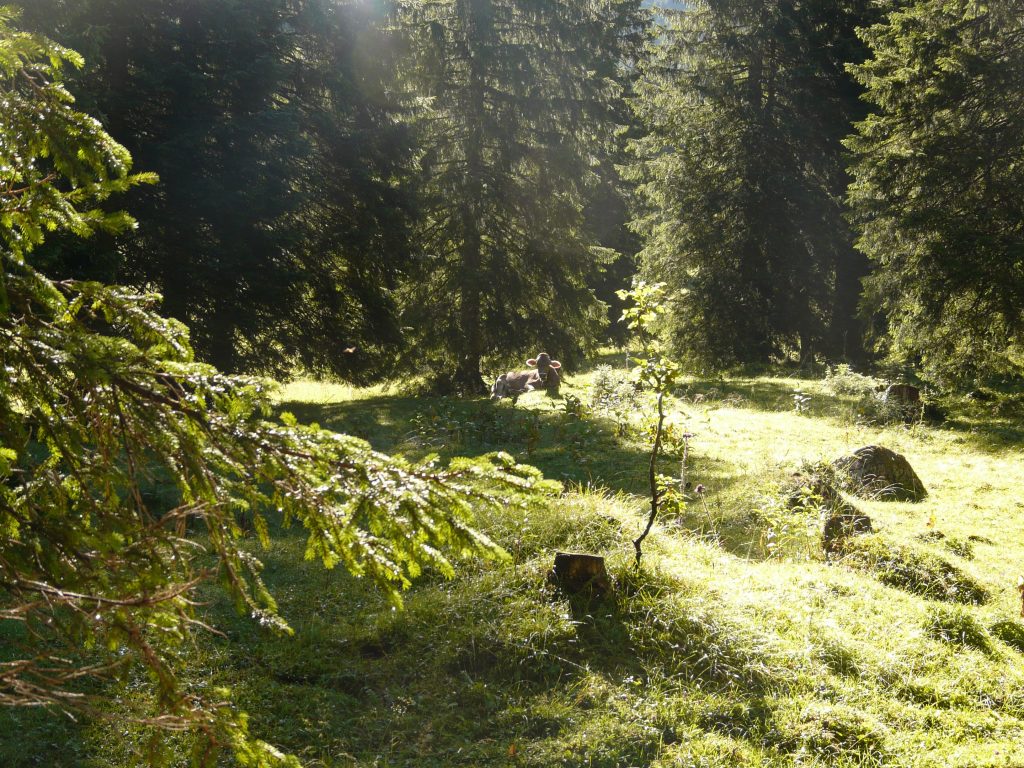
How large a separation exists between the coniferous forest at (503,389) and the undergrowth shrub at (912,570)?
0.03 m

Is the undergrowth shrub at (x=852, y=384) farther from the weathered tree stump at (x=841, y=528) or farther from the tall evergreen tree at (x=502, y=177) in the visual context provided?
the weathered tree stump at (x=841, y=528)

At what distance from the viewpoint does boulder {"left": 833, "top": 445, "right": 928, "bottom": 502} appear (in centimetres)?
823

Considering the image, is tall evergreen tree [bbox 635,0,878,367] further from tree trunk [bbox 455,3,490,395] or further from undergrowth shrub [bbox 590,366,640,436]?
undergrowth shrub [bbox 590,366,640,436]

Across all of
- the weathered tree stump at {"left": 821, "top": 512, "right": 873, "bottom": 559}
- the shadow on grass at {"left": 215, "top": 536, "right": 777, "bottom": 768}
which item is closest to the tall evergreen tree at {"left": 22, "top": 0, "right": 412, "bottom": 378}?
the shadow on grass at {"left": 215, "top": 536, "right": 777, "bottom": 768}

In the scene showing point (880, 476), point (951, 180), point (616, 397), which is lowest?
point (880, 476)

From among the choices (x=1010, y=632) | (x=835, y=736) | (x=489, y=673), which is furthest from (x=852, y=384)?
(x=489, y=673)

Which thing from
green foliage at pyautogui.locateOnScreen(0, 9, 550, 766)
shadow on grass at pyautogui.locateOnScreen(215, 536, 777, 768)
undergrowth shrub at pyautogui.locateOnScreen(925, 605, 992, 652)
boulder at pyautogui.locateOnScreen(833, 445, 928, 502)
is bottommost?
shadow on grass at pyautogui.locateOnScreen(215, 536, 777, 768)

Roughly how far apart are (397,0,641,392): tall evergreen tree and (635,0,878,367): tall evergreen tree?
9.02ft

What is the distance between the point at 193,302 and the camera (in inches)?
468

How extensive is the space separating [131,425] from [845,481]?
23.6 ft

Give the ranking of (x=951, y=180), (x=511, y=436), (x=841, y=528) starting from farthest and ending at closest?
(x=951, y=180) → (x=511, y=436) → (x=841, y=528)

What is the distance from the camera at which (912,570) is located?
244 inches

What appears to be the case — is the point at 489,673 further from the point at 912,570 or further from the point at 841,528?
the point at 841,528

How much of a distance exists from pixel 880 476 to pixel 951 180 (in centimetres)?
611
